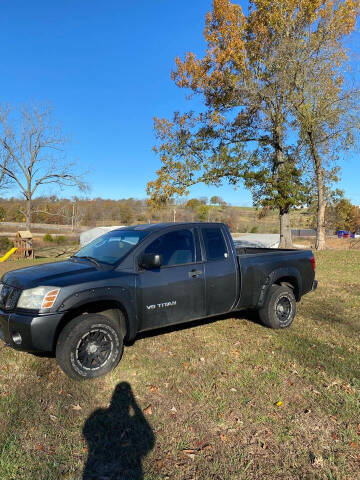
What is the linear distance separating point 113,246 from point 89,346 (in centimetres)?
150

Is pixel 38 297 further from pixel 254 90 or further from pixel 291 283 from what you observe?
pixel 254 90

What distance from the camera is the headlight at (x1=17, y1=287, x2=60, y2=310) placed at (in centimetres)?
357

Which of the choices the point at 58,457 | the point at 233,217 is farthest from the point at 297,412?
the point at 233,217

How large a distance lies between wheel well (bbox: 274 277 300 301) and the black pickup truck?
0.16ft

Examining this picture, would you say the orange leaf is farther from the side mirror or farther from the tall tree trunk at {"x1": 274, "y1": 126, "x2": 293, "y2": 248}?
the tall tree trunk at {"x1": 274, "y1": 126, "x2": 293, "y2": 248}

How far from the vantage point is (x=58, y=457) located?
8.51 feet

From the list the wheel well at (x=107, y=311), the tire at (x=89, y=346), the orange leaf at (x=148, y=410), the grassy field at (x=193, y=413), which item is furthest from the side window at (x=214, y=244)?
the orange leaf at (x=148, y=410)

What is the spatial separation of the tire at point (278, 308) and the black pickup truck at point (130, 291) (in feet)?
0.05

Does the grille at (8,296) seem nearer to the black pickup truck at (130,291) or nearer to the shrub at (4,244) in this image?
the black pickup truck at (130,291)

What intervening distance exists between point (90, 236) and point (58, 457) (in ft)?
108

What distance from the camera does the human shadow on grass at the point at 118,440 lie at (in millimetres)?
2459

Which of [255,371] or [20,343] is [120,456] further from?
[255,371]

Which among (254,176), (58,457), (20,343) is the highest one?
(254,176)

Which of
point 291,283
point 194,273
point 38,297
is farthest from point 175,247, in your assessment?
point 291,283
